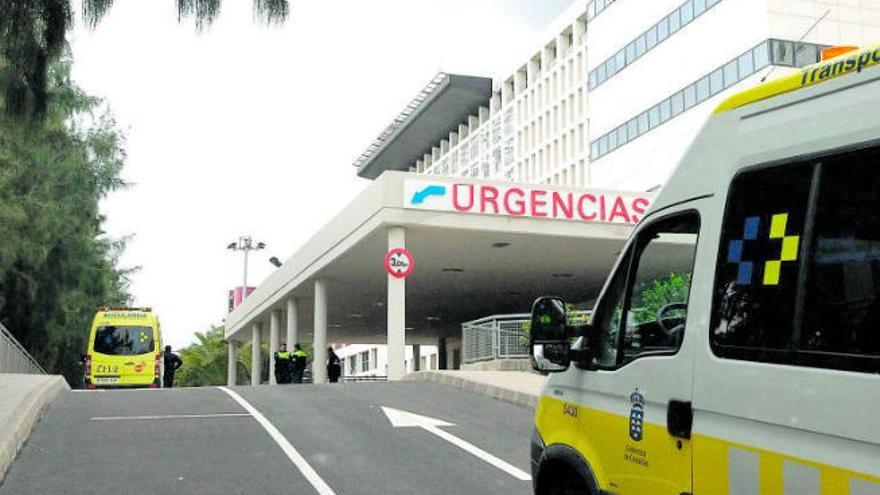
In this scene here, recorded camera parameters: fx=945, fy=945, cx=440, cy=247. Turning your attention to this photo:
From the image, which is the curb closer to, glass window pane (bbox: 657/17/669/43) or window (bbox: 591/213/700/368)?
window (bbox: 591/213/700/368)

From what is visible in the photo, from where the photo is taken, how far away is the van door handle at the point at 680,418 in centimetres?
357

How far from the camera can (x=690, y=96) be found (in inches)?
1902

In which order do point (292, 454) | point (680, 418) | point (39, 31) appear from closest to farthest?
point (680, 418), point (39, 31), point (292, 454)

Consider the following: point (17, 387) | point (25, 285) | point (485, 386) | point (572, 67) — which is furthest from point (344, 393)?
point (572, 67)

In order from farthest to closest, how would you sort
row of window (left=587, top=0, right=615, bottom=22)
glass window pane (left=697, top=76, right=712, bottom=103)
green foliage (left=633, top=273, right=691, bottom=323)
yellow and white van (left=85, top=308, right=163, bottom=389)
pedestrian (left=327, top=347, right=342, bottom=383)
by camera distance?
row of window (left=587, top=0, right=615, bottom=22) < glass window pane (left=697, top=76, right=712, bottom=103) < pedestrian (left=327, top=347, right=342, bottom=383) < yellow and white van (left=85, top=308, right=163, bottom=389) < green foliage (left=633, top=273, right=691, bottom=323)

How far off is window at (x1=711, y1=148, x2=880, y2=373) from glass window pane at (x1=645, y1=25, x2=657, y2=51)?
168 feet

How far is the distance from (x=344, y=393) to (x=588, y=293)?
74.3 ft

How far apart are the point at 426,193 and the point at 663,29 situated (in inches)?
1288

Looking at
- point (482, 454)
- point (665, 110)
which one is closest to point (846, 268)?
point (482, 454)

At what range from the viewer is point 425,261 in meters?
28.5

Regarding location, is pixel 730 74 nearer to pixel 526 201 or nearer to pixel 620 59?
pixel 620 59

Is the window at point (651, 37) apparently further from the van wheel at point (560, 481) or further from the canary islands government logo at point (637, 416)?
the canary islands government logo at point (637, 416)

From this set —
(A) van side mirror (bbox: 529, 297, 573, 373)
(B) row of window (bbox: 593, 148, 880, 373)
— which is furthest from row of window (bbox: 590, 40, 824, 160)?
(B) row of window (bbox: 593, 148, 880, 373)

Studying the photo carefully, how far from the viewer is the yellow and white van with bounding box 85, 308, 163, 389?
2700 cm
